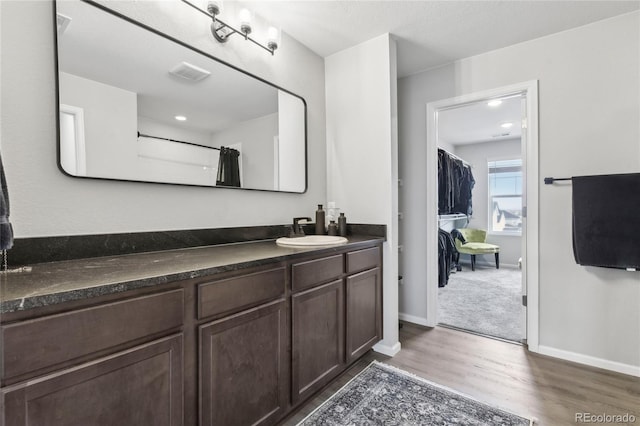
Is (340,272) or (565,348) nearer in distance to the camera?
(340,272)

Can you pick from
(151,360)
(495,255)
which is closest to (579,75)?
(151,360)

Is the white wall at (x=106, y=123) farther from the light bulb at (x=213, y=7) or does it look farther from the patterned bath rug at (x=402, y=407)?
the patterned bath rug at (x=402, y=407)

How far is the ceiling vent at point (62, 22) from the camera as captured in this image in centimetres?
125

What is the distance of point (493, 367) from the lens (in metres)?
2.11

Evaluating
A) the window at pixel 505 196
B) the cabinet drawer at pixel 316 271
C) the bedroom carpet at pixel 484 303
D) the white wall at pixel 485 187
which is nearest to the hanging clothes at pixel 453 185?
the white wall at pixel 485 187

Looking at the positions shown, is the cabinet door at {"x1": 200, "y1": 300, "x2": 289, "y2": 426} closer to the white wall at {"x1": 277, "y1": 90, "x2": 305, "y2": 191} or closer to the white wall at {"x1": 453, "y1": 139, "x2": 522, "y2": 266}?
the white wall at {"x1": 277, "y1": 90, "x2": 305, "y2": 191}

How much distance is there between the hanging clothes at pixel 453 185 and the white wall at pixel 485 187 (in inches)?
17.2

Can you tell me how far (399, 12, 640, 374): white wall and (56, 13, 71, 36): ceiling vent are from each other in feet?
9.39

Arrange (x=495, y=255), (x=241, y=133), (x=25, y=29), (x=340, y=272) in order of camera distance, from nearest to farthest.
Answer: (x=25, y=29) < (x=340, y=272) < (x=241, y=133) < (x=495, y=255)

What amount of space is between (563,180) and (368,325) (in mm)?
1831

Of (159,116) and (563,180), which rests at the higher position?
(159,116)

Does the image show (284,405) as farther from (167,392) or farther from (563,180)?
(563,180)

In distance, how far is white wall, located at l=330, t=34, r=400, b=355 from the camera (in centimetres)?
233

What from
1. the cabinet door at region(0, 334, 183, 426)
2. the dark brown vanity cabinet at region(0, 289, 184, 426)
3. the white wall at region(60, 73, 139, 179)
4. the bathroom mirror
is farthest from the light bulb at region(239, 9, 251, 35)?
the cabinet door at region(0, 334, 183, 426)
